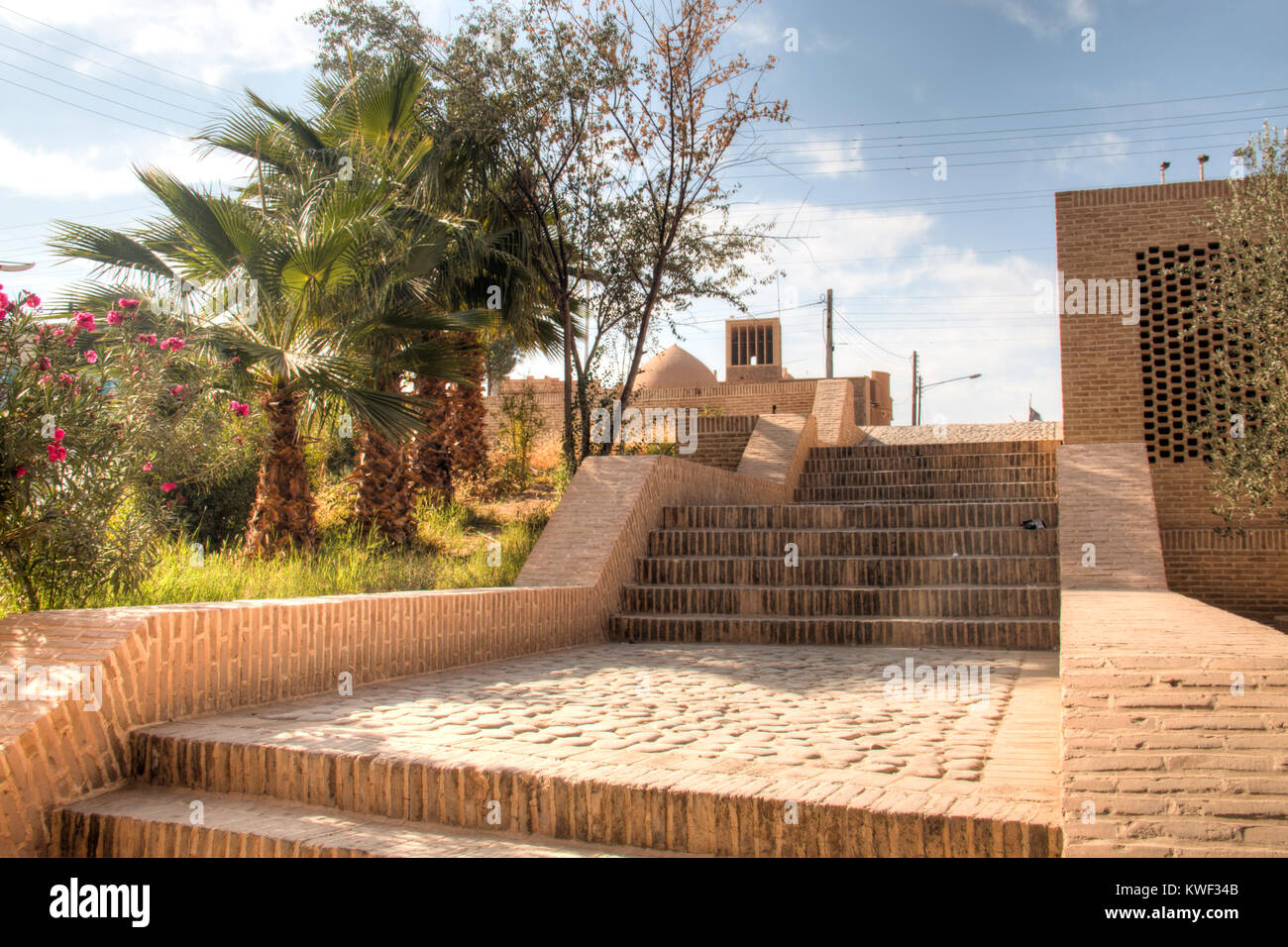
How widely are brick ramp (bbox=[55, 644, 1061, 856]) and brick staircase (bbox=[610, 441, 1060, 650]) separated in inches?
81.1

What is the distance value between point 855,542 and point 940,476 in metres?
3.24

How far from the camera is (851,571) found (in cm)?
798

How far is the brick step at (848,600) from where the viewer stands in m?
7.22

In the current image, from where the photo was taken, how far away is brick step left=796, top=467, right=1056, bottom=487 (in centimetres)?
1091

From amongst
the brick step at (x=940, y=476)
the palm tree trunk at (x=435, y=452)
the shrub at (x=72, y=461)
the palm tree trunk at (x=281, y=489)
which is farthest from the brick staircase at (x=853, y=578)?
the palm tree trunk at (x=435, y=452)

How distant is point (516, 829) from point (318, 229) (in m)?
6.40

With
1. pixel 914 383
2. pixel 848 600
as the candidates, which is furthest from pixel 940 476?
pixel 914 383

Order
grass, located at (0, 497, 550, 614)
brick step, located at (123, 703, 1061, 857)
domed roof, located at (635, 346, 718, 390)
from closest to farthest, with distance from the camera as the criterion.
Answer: brick step, located at (123, 703, 1061, 857)
grass, located at (0, 497, 550, 614)
domed roof, located at (635, 346, 718, 390)

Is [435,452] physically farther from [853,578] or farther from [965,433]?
[965,433]

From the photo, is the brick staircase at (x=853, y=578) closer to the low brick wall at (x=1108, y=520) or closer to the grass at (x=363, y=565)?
the low brick wall at (x=1108, y=520)

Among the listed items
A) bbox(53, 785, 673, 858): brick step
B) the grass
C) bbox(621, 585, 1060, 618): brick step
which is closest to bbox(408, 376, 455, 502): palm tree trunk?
the grass

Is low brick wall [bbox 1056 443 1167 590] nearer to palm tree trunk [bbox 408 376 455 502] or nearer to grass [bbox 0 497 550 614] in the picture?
grass [bbox 0 497 550 614]

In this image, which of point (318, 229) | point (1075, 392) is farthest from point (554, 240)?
point (1075, 392)
